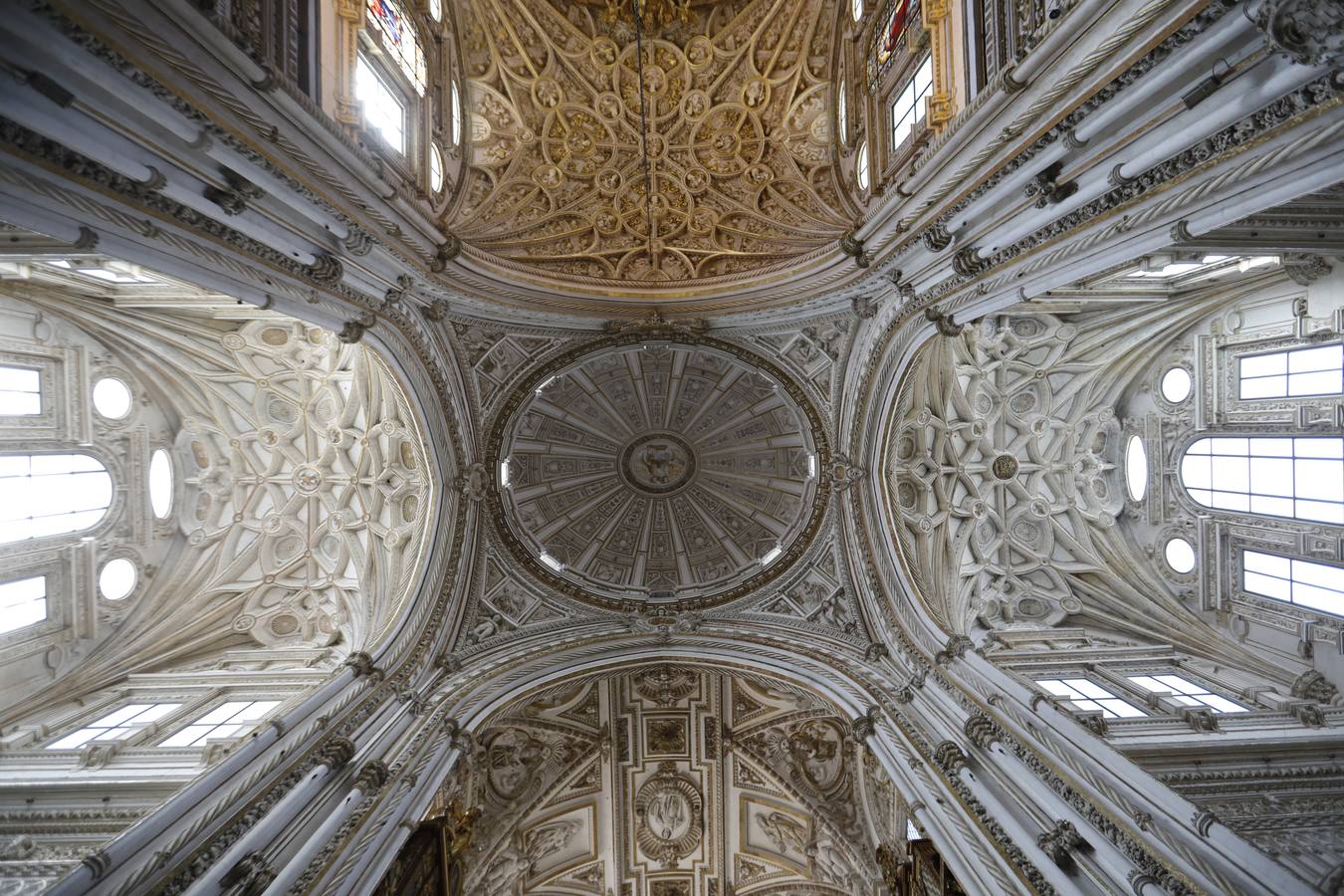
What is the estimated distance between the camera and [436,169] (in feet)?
50.9

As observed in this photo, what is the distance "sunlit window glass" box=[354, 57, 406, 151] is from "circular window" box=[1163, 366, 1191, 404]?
19.6 m

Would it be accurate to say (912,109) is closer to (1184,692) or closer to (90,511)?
(1184,692)

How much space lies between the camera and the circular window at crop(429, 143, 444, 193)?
49.7 ft

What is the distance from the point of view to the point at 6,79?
507cm

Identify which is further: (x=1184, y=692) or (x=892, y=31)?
(x=892, y=31)

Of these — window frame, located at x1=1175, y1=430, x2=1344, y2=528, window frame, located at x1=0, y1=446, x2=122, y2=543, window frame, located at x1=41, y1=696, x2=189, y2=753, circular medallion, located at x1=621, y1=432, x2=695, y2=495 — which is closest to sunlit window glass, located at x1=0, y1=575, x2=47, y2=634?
window frame, located at x1=0, y1=446, x2=122, y2=543

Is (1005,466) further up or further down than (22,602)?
further up

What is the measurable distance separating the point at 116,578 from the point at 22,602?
2104 millimetres

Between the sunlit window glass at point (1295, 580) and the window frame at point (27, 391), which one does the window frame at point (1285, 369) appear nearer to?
the sunlit window glass at point (1295, 580)

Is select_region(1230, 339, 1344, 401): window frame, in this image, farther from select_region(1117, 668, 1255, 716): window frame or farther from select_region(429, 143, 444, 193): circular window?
select_region(429, 143, 444, 193): circular window

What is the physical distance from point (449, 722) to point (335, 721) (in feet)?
9.16

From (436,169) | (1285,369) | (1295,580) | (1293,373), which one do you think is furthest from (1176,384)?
(436,169)

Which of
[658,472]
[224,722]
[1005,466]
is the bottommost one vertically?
[224,722]

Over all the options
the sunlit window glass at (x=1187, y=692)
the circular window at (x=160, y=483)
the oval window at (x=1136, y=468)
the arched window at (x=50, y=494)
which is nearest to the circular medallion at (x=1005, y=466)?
the oval window at (x=1136, y=468)
